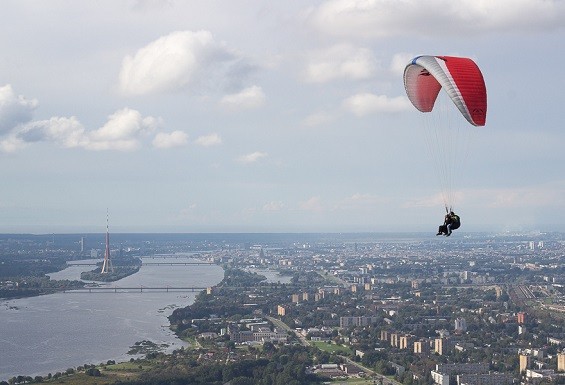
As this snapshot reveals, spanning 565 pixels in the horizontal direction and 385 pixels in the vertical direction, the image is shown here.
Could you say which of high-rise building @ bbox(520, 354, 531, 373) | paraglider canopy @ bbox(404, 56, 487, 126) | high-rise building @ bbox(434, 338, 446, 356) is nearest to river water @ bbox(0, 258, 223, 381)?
high-rise building @ bbox(434, 338, 446, 356)

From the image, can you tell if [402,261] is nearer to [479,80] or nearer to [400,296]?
[400,296]

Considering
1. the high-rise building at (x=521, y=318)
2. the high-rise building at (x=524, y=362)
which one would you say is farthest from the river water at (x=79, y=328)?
the high-rise building at (x=521, y=318)

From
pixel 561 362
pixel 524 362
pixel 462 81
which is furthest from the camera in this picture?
pixel 524 362

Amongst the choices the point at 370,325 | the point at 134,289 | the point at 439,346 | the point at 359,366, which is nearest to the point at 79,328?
the point at 370,325

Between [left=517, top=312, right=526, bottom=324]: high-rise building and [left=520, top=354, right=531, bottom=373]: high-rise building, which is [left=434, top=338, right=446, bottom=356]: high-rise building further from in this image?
[left=517, top=312, right=526, bottom=324]: high-rise building

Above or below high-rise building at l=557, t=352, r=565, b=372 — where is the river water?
above

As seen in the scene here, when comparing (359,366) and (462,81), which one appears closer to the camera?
(462,81)

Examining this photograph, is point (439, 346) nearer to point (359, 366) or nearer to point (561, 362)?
point (359, 366)

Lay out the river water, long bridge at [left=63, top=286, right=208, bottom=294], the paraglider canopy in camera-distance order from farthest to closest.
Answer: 1. long bridge at [left=63, top=286, right=208, bottom=294]
2. the river water
3. the paraglider canopy
